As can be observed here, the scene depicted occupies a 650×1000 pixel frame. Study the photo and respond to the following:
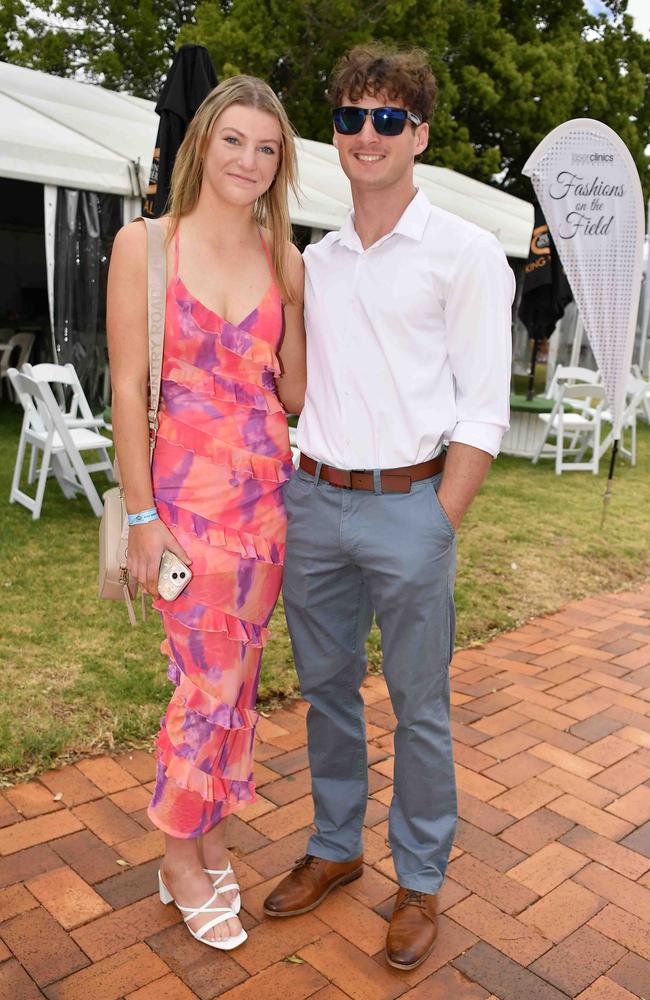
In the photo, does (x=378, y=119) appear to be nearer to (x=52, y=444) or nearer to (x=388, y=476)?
(x=388, y=476)

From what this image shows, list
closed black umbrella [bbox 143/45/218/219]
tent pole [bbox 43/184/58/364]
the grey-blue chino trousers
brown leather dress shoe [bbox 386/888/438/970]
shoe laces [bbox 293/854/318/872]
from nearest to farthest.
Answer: the grey-blue chino trousers → brown leather dress shoe [bbox 386/888/438/970] → shoe laces [bbox 293/854/318/872] → closed black umbrella [bbox 143/45/218/219] → tent pole [bbox 43/184/58/364]

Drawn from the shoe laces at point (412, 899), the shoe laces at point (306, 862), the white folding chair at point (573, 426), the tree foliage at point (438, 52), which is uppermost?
the tree foliage at point (438, 52)

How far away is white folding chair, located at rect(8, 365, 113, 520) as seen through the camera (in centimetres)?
539

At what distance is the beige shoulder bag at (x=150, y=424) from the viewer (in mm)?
1896

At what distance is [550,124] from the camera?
1802 cm

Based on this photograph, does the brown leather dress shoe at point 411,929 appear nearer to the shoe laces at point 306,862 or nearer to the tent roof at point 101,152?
the shoe laces at point 306,862

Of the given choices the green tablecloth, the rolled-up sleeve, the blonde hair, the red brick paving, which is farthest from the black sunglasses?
the green tablecloth

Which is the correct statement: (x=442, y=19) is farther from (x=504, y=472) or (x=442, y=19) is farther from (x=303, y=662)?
(x=303, y=662)

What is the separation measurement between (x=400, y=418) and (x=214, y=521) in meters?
0.48

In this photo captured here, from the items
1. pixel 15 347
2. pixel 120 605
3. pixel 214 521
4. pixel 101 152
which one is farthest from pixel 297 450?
pixel 15 347

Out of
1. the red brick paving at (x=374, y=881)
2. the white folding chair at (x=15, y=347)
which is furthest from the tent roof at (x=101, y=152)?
the red brick paving at (x=374, y=881)

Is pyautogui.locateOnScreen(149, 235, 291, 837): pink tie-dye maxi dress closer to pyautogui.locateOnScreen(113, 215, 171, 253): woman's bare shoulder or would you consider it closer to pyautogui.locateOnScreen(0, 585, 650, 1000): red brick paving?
pyautogui.locateOnScreen(113, 215, 171, 253): woman's bare shoulder

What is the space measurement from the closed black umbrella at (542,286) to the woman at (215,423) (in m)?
6.62

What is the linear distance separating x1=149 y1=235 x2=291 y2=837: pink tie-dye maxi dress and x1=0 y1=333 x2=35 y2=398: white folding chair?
887 centimetres
